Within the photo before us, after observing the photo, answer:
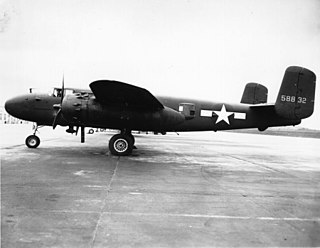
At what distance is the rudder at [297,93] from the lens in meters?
12.3

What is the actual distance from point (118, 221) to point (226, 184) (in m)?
3.37

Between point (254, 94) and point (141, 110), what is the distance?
7.47 meters

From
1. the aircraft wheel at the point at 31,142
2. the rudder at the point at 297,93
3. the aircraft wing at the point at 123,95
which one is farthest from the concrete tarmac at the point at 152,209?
the rudder at the point at 297,93

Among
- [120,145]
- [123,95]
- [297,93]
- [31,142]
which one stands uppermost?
[297,93]

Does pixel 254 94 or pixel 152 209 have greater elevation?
pixel 254 94

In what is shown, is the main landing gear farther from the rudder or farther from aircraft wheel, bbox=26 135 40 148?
the rudder

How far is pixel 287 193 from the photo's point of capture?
579 centimetres

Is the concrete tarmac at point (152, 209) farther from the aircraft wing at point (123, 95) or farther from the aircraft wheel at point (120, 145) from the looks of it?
the aircraft wheel at point (120, 145)

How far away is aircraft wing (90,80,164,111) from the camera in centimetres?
959

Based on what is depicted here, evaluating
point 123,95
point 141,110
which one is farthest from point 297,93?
point 123,95

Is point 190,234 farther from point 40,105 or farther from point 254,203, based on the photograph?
point 40,105

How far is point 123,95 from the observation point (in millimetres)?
10352

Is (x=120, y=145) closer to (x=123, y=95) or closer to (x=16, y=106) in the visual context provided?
(x=123, y=95)

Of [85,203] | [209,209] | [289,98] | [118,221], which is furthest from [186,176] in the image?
[289,98]
